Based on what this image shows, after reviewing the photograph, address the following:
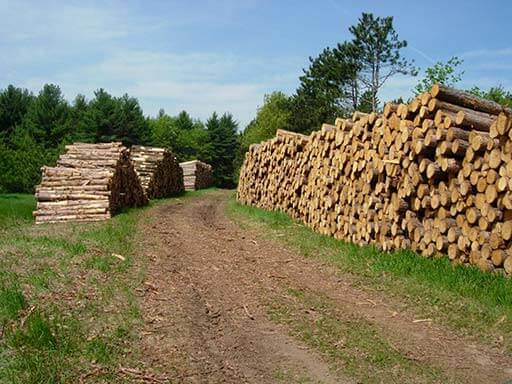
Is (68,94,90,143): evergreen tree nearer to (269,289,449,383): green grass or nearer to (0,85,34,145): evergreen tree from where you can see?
(0,85,34,145): evergreen tree

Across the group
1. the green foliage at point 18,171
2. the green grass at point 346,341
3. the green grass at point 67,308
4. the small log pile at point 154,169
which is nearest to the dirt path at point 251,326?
the green grass at point 346,341

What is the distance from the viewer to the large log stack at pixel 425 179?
6.74 m

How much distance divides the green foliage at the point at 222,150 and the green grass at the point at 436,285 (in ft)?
172

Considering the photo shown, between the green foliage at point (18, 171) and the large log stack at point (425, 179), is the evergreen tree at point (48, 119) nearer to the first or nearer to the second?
the green foliage at point (18, 171)

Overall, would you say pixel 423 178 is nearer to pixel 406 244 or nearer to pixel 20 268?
pixel 406 244

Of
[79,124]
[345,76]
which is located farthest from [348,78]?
[79,124]

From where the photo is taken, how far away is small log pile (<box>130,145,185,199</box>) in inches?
914

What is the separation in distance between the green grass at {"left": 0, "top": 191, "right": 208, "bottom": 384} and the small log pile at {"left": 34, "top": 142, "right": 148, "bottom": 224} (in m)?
3.71

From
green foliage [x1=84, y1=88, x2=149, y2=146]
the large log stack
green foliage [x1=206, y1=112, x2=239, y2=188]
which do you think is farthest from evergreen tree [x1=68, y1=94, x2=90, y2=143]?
the large log stack

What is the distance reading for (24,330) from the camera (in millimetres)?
4664

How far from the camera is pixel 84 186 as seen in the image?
47.2 ft

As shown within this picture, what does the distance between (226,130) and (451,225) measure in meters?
57.5

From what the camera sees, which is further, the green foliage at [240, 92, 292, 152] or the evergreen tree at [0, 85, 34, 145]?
the green foliage at [240, 92, 292, 152]

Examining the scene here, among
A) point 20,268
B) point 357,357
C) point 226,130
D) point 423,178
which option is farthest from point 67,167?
point 226,130
